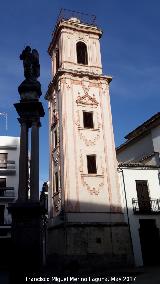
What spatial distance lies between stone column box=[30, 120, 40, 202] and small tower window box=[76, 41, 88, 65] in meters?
14.4

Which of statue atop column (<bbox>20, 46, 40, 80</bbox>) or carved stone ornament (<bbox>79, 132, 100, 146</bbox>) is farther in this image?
carved stone ornament (<bbox>79, 132, 100, 146</bbox>)

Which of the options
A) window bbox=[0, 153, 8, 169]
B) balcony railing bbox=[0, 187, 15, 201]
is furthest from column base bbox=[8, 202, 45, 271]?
window bbox=[0, 153, 8, 169]

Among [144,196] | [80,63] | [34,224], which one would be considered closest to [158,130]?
[144,196]

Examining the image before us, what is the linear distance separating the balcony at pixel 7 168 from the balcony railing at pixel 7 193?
6.78ft

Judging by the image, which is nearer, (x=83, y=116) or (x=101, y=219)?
(x=101, y=219)

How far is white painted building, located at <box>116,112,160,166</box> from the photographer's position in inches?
1032

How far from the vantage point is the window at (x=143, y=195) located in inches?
880

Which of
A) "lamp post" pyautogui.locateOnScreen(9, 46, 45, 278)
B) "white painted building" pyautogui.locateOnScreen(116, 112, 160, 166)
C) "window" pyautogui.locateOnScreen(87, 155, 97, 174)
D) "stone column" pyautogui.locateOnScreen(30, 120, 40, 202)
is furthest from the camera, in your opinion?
"white painted building" pyautogui.locateOnScreen(116, 112, 160, 166)

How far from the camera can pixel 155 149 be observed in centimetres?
2630

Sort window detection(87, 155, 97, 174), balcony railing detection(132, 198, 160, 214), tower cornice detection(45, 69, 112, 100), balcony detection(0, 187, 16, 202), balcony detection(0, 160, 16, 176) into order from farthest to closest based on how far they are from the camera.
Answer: balcony detection(0, 160, 16, 176) → balcony detection(0, 187, 16, 202) → tower cornice detection(45, 69, 112, 100) → window detection(87, 155, 97, 174) → balcony railing detection(132, 198, 160, 214)

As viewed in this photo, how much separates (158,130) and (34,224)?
17430mm

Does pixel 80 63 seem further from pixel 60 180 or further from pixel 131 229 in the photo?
pixel 131 229

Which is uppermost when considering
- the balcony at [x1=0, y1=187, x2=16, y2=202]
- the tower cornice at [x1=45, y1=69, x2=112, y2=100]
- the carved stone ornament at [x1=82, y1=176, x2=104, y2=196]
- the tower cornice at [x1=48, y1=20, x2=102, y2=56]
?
the tower cornice at [x1=48, y1=20, x2=102, y2=56]

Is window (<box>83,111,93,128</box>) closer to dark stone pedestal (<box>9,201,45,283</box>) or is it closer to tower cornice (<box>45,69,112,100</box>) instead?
tower cornice (<box>45,69,112,100</box>)
